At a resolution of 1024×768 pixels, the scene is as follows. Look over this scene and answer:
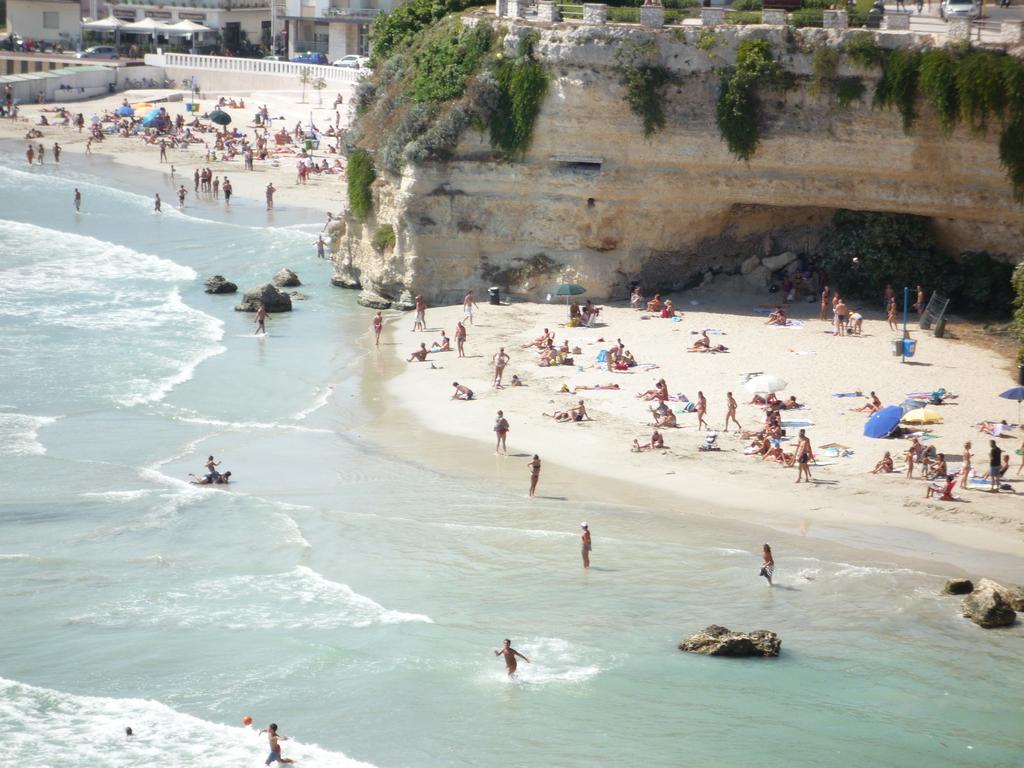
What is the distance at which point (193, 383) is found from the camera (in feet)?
108

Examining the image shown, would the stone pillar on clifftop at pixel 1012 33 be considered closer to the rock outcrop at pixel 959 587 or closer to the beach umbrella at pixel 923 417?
the beach umbrella at pixel 923 417

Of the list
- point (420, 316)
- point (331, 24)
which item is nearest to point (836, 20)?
point (420, 316)

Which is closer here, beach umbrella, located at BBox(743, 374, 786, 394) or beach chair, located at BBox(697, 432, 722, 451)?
beach chair, located at BBox(697, 432, 722, 451)

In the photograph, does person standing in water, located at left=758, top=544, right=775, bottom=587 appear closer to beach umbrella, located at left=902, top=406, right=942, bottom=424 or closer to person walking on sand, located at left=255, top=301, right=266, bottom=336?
beach umbrella, located at left=902, top=406, right=942, bottom=424

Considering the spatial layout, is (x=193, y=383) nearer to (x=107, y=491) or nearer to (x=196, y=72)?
(x=107, y=491)

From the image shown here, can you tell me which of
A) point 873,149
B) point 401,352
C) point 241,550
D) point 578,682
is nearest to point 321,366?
point 401,352

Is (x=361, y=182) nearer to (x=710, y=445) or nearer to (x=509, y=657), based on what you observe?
(x=710, y=445)

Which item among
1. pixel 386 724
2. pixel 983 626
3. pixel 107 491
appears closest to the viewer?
pixel 386 724

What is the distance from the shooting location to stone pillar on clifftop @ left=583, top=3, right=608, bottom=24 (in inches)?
1405

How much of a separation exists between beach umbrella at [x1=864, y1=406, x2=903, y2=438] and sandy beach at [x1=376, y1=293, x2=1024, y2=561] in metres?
0.23

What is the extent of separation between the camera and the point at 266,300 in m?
39.6

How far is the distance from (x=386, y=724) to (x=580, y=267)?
21.7 m

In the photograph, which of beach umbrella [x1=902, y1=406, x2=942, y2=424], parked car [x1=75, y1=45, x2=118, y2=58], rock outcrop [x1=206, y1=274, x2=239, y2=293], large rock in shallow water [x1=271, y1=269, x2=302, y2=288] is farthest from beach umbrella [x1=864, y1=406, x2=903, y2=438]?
parked car [x1=75, y1=45, x2=118, y2=58]

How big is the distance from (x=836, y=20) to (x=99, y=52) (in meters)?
62.1
